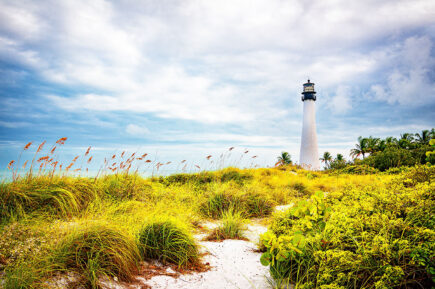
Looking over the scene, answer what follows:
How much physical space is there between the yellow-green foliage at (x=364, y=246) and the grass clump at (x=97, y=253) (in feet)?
4.97

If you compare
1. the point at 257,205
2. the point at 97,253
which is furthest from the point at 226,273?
the point at 257,205

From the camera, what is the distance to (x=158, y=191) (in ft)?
21.1

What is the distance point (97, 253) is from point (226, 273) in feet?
4.85

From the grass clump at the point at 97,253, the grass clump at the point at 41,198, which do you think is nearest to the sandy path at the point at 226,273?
the grass clump at the point at 97,253

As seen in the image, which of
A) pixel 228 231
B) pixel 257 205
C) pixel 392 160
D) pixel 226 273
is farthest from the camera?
pixel 392 160

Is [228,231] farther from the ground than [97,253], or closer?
closer

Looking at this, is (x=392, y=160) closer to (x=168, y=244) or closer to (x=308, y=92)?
(x=168, y=244)

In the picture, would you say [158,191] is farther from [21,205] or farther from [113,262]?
[113,262]

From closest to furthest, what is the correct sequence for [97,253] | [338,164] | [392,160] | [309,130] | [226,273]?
[97,253]
[226,273]
[392,160]
[338,164]
[309,130]

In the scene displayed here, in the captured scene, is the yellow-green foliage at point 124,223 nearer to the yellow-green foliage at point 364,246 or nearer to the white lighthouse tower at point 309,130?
the yellow-green foliage at point 364,246

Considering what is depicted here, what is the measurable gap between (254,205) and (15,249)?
13.7ft

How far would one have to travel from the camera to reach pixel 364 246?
2.49 meters

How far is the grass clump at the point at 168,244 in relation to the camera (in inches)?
127

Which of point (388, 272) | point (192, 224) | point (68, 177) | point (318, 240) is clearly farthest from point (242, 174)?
point (388, 272)
